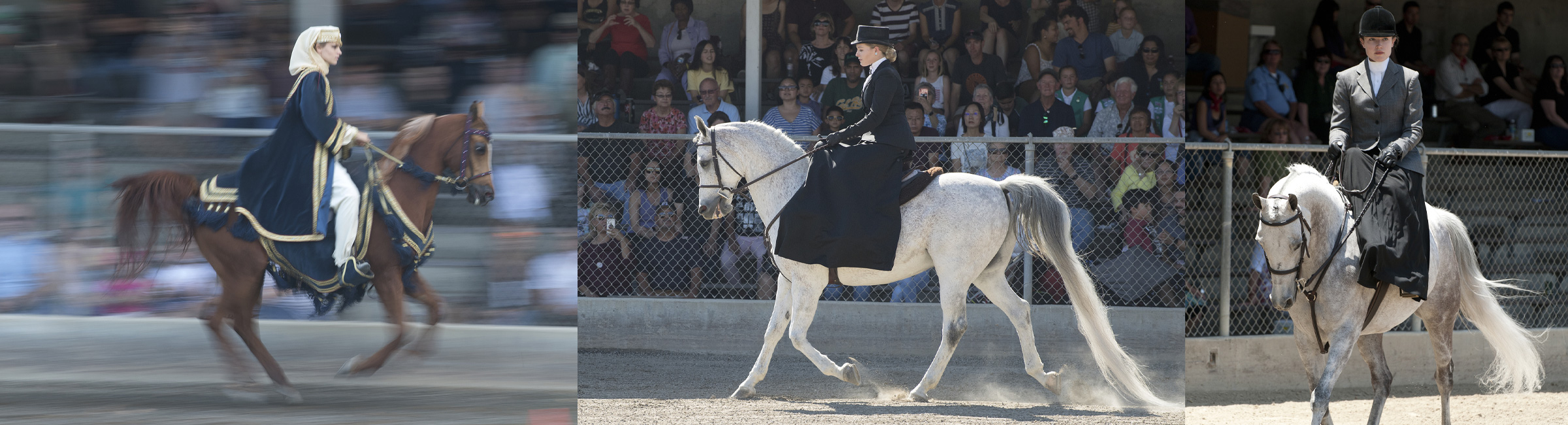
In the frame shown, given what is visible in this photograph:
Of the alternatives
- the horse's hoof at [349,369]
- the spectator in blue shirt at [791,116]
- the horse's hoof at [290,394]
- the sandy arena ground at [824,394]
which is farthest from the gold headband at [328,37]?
the spectator in blue shirt at [791,116]

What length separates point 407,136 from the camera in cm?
516

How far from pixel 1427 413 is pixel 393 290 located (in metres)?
5.82

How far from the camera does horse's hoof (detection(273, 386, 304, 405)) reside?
5.35 meters

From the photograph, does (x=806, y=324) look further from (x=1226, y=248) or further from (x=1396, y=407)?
(x=1396, y=407)

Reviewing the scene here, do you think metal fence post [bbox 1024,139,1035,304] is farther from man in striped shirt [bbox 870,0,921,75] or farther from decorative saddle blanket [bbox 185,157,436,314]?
decorative saddle blanket [bbox 185,157,436,314]

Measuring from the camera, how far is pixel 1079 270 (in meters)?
6.21

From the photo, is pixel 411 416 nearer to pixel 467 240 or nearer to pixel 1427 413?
pixel 467 240

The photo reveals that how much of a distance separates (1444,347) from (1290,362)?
157 centimetres

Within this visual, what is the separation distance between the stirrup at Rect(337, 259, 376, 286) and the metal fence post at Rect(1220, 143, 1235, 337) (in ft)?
16.0

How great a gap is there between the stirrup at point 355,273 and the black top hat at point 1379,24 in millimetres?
4727

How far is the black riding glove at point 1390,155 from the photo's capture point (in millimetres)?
5523

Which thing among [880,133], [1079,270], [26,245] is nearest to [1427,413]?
[1079,270]

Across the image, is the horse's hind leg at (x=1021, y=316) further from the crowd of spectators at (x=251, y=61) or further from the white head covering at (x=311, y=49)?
the white head covering at (x=311, y=49)

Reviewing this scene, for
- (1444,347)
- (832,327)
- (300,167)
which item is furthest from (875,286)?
(300,167)
